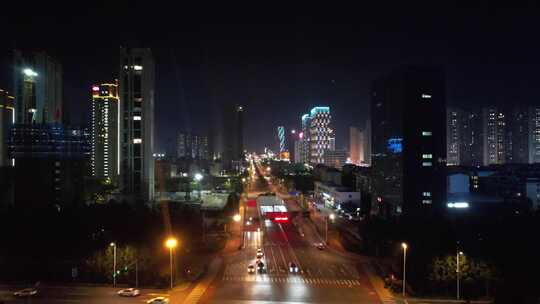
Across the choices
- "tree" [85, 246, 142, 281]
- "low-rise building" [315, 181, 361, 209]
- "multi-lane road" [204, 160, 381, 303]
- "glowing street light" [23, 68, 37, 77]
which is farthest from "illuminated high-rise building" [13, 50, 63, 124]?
"tree" [85, 246, 142, 281]

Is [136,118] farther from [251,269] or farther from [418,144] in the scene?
[418,144]

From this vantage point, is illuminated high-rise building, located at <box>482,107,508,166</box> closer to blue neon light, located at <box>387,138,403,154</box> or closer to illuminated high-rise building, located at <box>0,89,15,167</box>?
blue neon light, located at <box>387,138,403,154</box>

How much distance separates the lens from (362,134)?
10619 cm

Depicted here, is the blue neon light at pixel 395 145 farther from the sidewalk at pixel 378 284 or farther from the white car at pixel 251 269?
the white car at pixel 251 269

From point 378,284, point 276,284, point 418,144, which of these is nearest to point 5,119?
point 418,144

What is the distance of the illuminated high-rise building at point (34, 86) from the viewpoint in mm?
35469

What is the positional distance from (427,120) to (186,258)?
19.7 meters

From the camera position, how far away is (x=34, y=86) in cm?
3619

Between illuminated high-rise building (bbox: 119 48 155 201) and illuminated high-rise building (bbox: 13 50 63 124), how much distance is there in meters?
11.4

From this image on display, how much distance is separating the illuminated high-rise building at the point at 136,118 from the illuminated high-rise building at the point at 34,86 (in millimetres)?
11391

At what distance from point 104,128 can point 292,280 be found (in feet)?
169

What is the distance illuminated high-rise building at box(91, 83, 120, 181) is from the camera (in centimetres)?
5681

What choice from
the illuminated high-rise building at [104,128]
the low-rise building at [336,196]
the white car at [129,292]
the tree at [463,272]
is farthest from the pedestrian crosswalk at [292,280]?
the illuminated high-rise building at [104,128]

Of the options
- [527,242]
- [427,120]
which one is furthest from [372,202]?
[527,242]
